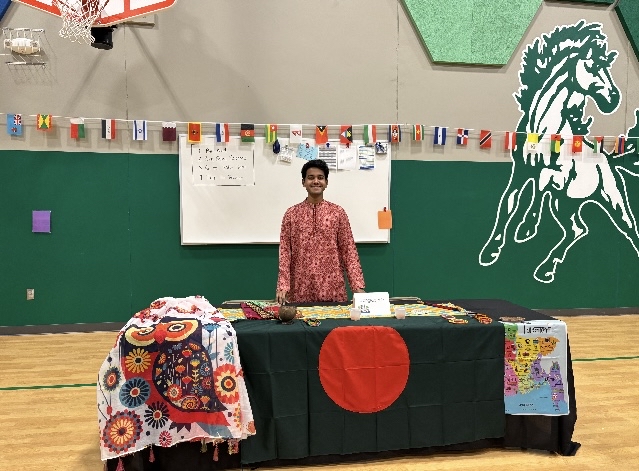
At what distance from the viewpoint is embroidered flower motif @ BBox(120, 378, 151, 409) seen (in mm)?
1993

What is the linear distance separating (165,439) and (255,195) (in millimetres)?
2980

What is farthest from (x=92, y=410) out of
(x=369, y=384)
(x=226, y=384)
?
(x=369, y=384)

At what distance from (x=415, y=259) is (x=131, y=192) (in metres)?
2.78

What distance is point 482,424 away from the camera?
2.36 metres

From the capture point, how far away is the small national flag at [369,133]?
4879mm

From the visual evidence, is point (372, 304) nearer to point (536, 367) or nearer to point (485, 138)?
point (536, 367)

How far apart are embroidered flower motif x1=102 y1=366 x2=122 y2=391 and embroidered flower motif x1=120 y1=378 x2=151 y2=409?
0.03m

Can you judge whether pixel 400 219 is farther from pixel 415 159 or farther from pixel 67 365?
pixel 67 365

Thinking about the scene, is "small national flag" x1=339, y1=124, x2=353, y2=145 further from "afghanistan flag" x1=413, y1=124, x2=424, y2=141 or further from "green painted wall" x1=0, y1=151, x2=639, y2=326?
"afghanistan flag" x1=413, y1=124, x2=424, y2=141

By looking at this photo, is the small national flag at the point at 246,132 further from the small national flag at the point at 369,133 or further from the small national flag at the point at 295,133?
the small national flag at the point at 369,133

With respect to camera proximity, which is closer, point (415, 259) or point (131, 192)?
point (131, 192)

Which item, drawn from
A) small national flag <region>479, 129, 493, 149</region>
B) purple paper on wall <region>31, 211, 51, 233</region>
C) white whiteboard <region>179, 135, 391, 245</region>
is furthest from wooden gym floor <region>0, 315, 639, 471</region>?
small national flag <region>479, 129, 493, 149</region>

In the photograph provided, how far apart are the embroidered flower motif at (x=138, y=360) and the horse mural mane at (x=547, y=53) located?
181 inches

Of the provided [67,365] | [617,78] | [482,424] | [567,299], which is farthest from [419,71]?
[67,365]
